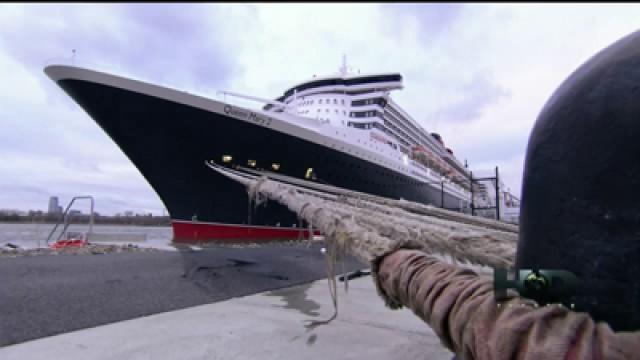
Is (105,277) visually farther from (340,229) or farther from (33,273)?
(340,229)

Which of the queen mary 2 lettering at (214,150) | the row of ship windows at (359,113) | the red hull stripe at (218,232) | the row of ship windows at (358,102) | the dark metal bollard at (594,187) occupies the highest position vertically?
the row of ship windows at (358,102)

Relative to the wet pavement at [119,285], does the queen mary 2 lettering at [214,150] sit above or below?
above

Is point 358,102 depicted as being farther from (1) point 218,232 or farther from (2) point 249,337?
(2) point 249,337

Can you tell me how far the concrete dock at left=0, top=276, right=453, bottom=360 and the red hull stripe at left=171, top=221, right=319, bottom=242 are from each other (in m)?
10.8

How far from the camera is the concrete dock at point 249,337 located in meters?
2.83

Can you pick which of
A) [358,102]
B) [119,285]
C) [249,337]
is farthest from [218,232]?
[249,337]

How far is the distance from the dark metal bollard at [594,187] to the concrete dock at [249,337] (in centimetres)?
215

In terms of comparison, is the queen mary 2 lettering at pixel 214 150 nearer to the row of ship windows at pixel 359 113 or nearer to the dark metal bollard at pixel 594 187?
the row of ship windows at pixel 359 113

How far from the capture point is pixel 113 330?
3314 millimetres

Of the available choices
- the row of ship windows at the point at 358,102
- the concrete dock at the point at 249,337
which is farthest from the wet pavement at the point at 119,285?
the row of ship windows at the point at 358,102

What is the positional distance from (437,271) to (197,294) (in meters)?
4.48

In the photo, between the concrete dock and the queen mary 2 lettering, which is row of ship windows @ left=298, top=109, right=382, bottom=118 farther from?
the concrete dock

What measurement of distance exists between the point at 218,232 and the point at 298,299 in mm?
10672

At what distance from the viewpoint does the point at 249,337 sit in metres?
3.21
